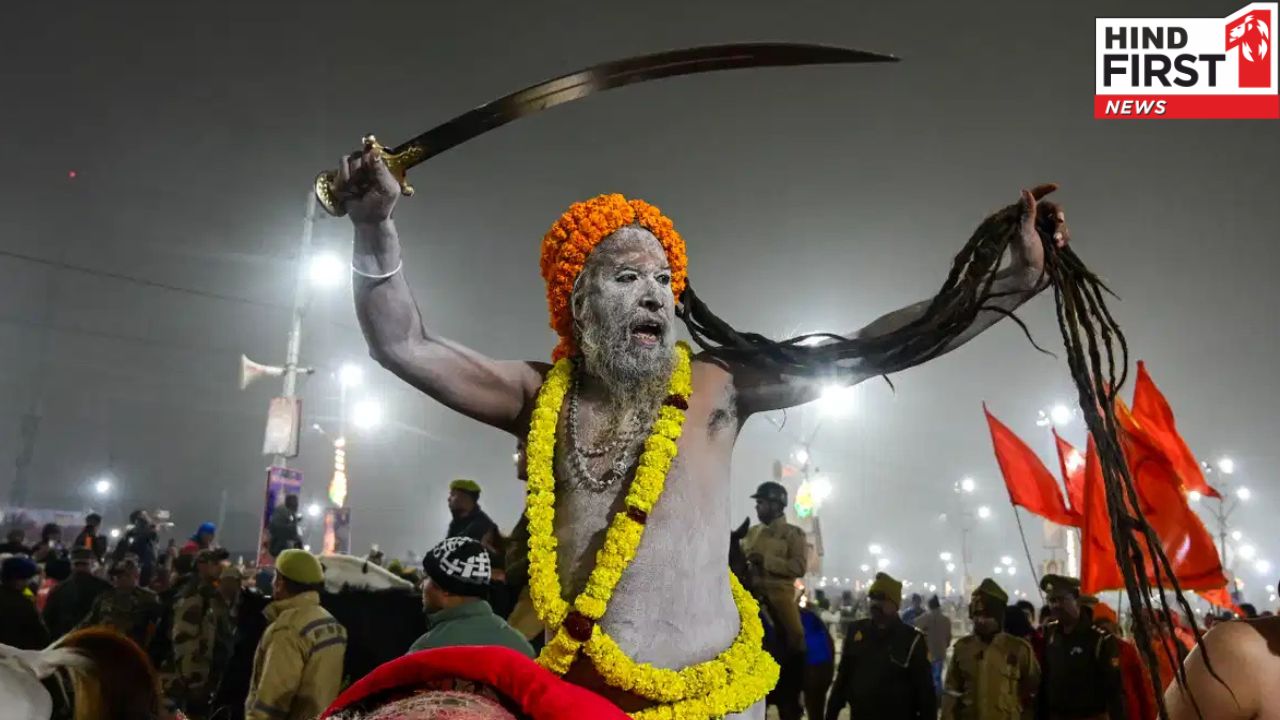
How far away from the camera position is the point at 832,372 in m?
2.79

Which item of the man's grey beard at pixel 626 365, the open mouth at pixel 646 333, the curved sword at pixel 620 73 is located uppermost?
the curved sword at pixel 620 73

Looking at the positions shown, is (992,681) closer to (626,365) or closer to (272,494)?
(626,365)

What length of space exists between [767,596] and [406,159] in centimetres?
640

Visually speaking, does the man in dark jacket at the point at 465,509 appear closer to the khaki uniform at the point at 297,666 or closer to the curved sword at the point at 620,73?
the khaki uniform at the point at 297,666

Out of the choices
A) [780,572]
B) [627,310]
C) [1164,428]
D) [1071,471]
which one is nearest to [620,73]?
[627,310]

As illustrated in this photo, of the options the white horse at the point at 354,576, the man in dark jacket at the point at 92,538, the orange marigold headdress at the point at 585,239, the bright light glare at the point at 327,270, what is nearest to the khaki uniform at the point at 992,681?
the white horse at the point at 354,576

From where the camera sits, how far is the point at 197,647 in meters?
7.69

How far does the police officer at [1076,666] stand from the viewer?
6871mm

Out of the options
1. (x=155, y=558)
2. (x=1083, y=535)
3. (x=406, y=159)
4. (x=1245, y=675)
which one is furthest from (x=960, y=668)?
(x=155, y=558)

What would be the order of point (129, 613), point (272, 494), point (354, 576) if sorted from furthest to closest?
point (272, 494)
point (129, 613)
point (354, 576)

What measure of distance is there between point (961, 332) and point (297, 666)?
467 centimetres

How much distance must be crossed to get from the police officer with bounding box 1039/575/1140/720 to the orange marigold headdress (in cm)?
614

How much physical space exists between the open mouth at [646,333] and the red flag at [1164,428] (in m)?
8.89

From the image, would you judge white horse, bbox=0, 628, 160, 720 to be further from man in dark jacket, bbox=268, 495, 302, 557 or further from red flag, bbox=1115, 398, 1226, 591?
man in dark jacket, bbox=268, 495, 302, 557
